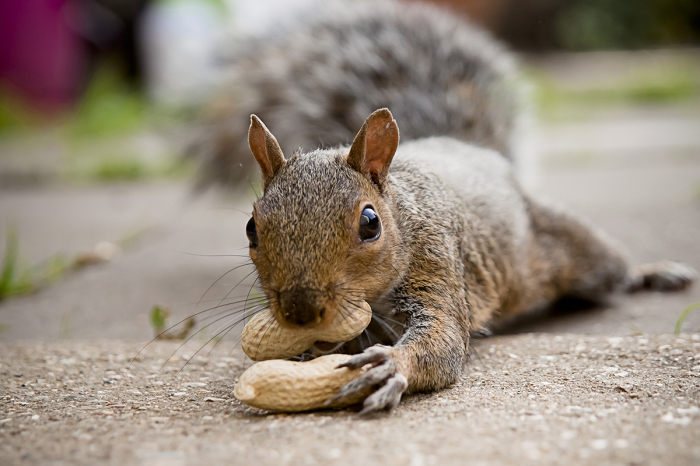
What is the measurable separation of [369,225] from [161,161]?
17.2ft

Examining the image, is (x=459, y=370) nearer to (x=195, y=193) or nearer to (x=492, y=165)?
(x=492, y=165)

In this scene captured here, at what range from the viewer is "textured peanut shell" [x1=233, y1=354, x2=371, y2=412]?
166 cm

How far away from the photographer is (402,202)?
6.82 ft

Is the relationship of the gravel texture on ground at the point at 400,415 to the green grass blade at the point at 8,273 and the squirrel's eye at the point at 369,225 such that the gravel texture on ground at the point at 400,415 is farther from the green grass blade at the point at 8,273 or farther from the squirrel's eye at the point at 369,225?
the green grass blade at the point at 8,273

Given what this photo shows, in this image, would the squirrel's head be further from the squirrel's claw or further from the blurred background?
the blurred background

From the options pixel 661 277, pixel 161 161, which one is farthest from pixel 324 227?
pixel 161 161

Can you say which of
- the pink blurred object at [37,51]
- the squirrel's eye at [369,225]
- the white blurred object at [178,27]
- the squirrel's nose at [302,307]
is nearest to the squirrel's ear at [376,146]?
the squirrel's eye at [369,225]

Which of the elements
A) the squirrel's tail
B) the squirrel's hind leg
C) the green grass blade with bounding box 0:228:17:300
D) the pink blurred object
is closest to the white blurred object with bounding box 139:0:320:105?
the pink blurred object

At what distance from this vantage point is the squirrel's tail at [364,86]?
3293mm

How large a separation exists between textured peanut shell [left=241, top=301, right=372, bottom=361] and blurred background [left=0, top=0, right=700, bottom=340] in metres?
0.71

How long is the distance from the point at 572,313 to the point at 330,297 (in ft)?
4.88

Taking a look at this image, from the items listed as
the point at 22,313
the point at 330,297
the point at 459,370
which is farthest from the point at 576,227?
the point at 22,313

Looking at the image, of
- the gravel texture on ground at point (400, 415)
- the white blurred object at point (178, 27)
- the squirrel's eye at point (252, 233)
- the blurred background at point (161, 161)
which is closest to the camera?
the gravel texture on ground at point (400, 415)

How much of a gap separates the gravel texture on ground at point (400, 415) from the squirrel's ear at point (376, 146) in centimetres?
61
